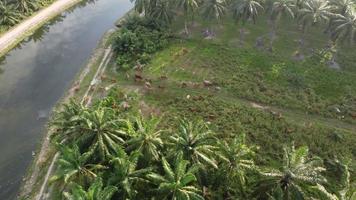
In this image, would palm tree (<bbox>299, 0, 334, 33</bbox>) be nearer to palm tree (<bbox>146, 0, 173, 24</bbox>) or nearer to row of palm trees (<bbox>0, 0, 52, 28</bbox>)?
palm tree (<bbox>146, 0, 173, 24</bbox>)

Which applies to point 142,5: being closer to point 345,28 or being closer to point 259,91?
point 259,91

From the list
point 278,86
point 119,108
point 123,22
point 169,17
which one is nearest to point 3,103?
point 119,108

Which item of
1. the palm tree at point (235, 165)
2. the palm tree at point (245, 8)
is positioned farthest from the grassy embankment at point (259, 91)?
the palm tree at point (235, 165)

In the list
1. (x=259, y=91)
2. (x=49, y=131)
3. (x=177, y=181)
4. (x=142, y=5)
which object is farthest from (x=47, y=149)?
(x=142, y=5)

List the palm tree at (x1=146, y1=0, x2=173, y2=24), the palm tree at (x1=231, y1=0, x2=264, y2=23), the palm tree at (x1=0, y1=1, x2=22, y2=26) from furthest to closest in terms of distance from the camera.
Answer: the palm tree at (x1=0, y1=1, x2=22, y2=26), the palm tree at (x1=146, y1=0, x2=173, y2=24), the palm tree at (x1=231, y1=0, x2=264, y2=23)

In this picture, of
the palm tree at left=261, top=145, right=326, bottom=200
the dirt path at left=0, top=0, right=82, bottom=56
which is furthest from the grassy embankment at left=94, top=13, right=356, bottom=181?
the dirt path at left=0, top=0, right=82, bottom=56

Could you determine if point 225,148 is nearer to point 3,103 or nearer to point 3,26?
point 3,103
